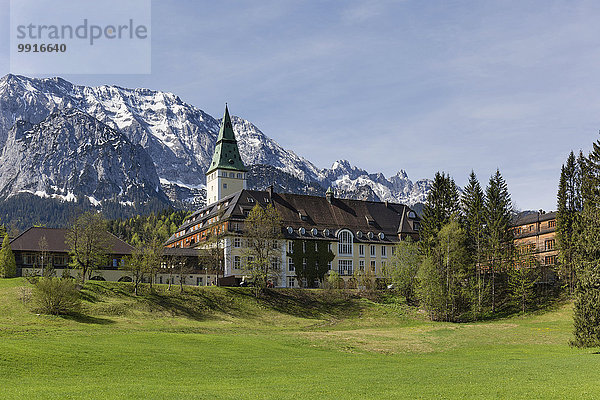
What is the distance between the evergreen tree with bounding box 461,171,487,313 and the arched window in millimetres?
21871

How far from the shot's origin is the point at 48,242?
9525 cm

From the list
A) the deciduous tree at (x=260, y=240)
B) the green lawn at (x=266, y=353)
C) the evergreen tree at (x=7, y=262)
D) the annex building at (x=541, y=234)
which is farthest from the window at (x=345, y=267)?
the evergreen tree at (x=7, y=262)

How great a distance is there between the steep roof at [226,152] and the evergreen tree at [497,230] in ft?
262

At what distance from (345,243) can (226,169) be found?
59229 mm

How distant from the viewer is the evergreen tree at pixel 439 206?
101438 millimetres

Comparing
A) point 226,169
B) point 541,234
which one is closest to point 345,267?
point 541,234

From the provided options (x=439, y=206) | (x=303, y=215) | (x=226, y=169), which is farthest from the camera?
(x=226, y=169)

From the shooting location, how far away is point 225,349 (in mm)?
48031

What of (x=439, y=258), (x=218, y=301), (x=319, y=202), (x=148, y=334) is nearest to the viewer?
(x=148, y=334)

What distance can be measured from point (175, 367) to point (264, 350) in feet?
39.9

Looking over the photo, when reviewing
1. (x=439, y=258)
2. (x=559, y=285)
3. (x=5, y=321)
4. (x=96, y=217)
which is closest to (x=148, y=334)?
(x=5, y=321)

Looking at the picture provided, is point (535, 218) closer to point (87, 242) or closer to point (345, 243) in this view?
point (345, 243)

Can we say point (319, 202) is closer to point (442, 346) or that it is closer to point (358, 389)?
point (442, 346)

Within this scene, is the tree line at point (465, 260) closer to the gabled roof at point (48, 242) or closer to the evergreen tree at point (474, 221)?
the evergreen tree at point (474, 221)
